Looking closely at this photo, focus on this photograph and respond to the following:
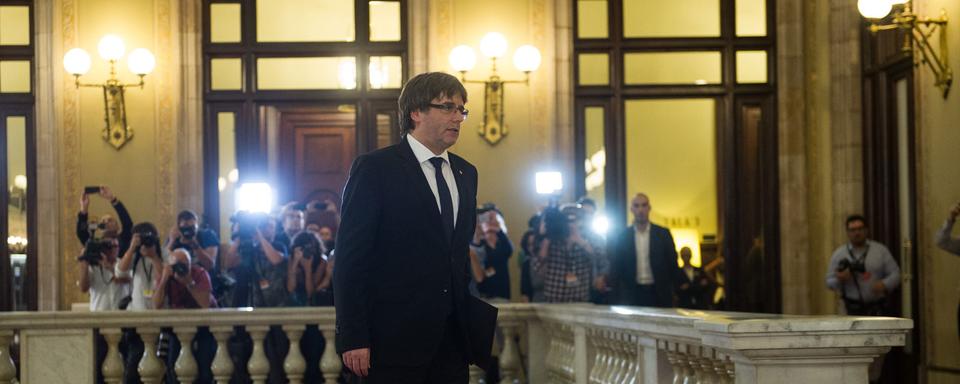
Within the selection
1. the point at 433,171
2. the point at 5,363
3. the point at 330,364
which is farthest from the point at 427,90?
the point at 5,363

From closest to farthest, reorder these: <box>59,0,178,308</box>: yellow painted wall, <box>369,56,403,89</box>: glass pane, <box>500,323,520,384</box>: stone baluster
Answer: <box>500,323,520,384</box>: stone baluster
<box>59,0,178,308</box>: yellow painted wall
<box>369,56,403,89</box>: glass pane

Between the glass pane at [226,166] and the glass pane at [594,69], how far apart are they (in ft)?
11.5

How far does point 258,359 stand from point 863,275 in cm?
556

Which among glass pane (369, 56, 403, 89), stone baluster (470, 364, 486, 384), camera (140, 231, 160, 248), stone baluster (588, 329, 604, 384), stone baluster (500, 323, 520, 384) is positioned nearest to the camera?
stone baluster (588, 329, 604, 384)

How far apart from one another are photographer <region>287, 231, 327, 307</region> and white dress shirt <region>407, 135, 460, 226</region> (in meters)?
4.74

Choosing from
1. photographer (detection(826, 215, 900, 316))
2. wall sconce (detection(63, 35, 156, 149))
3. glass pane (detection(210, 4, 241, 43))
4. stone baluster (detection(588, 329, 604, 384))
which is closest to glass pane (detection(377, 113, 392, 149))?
glass pane (detection(210, 4, 241, 43))

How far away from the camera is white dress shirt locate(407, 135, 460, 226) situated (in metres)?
4.95

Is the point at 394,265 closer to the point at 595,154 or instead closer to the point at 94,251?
the point at 94,251

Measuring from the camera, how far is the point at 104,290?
10.2 metres

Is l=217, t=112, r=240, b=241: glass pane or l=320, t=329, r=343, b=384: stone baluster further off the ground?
l=217, t=112, r=240, b=241: glass pane

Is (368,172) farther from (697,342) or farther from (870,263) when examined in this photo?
(870,263)

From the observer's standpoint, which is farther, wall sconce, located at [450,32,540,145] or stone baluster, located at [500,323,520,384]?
wall sconce, located at [450,32,540,145]

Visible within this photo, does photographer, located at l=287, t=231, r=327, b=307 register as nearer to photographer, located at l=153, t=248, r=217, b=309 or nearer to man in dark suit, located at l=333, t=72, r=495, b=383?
photographer, located at l=153, t=248, r=217, b=309

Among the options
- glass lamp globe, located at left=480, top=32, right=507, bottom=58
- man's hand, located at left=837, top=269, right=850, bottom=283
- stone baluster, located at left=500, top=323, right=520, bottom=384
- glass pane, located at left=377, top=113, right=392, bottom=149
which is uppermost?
glass lamp globe, located at left=480, top=32, right=507, bottom=58
